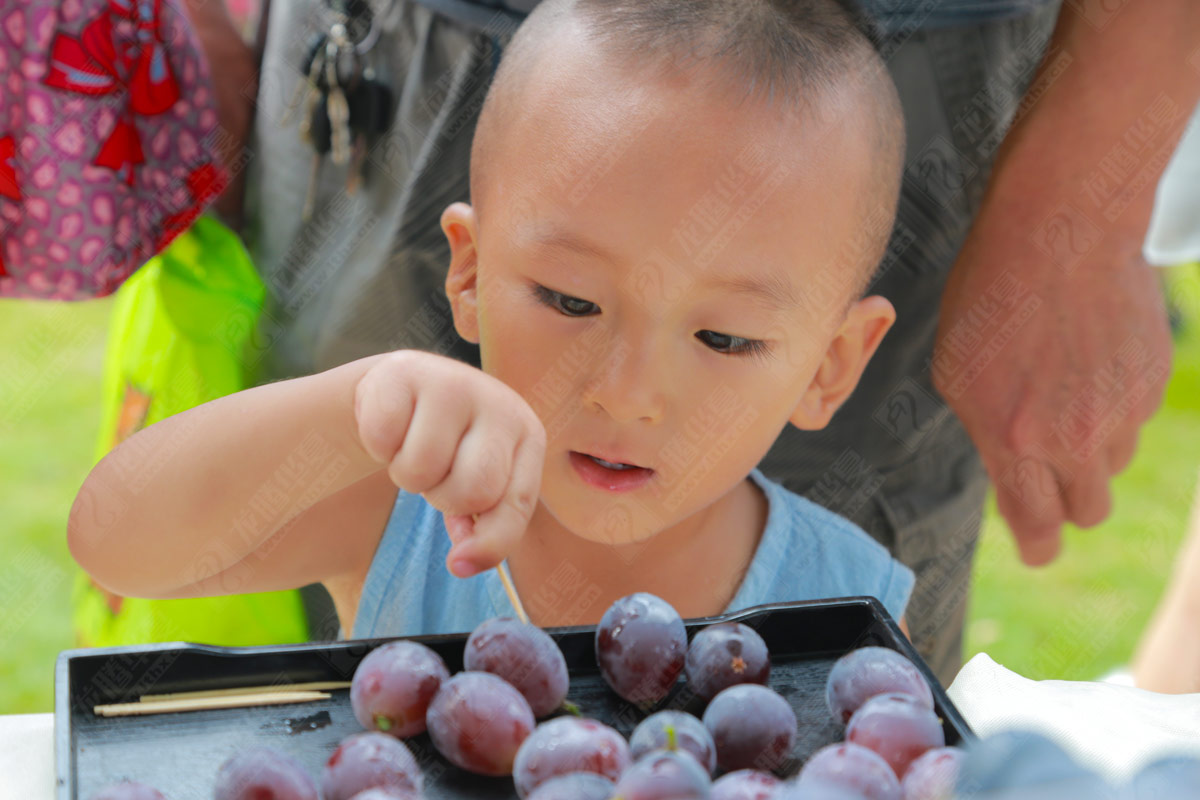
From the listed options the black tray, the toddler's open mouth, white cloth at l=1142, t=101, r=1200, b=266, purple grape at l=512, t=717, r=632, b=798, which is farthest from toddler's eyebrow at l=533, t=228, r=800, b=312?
white cloth at l=1142, t=101, r=1200, b=266

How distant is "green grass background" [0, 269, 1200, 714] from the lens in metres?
1.54

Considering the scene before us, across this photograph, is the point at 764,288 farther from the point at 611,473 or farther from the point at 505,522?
the point at 505,522

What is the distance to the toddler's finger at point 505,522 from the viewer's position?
0.53 metres

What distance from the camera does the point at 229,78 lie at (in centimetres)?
101

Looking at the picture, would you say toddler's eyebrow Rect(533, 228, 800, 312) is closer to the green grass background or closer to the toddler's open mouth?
the toddler's open mouth

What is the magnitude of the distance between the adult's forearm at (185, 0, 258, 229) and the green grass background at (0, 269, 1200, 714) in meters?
0.50

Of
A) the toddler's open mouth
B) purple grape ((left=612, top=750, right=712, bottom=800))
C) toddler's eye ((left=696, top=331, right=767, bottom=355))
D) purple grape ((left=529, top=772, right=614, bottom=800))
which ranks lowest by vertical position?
the toddler's open mouth

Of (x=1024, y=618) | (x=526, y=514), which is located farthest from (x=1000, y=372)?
(x=1024, y=618)

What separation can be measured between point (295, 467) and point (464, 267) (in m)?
0.25

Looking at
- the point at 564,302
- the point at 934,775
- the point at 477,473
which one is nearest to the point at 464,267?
Answer: the point at 564,302

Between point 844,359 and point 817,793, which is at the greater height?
point 817,793

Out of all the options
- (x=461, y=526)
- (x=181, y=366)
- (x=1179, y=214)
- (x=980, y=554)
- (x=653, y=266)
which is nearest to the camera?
(x=461, y=526)

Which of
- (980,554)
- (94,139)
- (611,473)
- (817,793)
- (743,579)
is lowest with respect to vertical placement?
(980,554)

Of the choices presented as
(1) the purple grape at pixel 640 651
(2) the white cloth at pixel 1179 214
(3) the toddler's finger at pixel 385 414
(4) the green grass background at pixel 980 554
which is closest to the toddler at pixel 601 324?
(3) the toddler's finger at pixel 385 414
